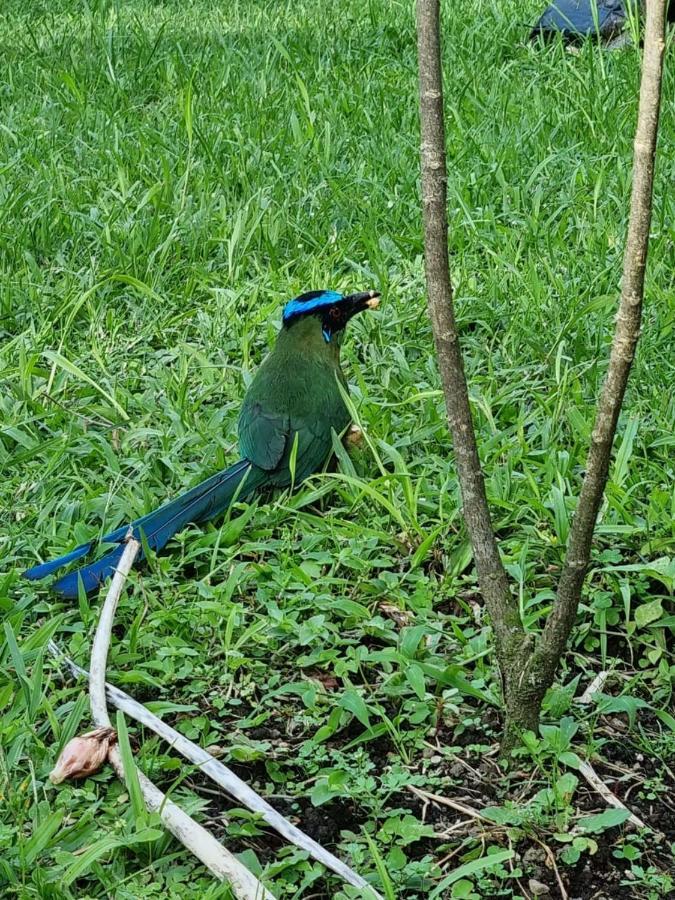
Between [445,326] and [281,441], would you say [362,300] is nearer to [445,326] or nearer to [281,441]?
[281,441]

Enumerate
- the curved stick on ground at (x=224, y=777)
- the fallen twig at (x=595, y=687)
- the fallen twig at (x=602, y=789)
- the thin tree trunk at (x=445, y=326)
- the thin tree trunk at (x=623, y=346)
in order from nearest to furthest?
the thin tree trunk at (x=623, y=346) → the thin tree trunk at (x=445, y=326) → the curved stick on ground at (x=224, y=777) → the fallen twig at (x=602, y=789) → the fallen twig at (x=595, y=687)

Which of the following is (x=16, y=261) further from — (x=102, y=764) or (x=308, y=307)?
(x=102, y=764)

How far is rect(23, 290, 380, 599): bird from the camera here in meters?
2.95

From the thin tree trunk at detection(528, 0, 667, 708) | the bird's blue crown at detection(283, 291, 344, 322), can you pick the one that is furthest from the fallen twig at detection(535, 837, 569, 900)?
the bird's blue crown at detection(283, 291, 344, 322)

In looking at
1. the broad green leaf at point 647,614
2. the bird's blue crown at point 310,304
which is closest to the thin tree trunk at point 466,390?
the broad green leaf at point 647,614

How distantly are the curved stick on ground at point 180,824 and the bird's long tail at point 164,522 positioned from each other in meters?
0.30

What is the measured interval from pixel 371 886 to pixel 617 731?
0.66m

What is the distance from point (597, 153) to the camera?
475cm

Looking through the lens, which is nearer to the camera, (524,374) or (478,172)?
(524,374)

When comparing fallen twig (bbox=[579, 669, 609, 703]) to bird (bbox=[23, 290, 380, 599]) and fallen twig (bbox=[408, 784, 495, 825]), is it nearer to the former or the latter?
fallen twig (bbox=[408, 784, 495, 825])

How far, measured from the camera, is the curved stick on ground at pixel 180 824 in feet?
6.47

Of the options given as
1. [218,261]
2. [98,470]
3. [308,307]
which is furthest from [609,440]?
[218,261]

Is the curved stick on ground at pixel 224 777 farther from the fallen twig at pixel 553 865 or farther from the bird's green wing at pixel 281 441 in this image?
the bird's green wing at pixel 281 441

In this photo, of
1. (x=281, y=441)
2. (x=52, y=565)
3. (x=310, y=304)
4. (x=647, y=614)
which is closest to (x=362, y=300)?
(x=310, y=304)
